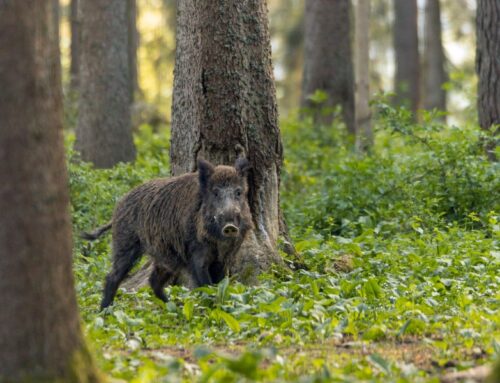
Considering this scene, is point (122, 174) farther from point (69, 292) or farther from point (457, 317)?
point (69, 292)

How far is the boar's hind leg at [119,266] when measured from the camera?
9039 millimetres

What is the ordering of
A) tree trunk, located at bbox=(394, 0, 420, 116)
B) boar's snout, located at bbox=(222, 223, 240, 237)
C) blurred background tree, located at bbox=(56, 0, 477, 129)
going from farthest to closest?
blurred background tree, located at bbox=(56, 0, 477, 129)
tree trunk, located at bbox=(394, 0, 420, 116)
boar's snout, located at bbox=(222, 223, 240, 237)

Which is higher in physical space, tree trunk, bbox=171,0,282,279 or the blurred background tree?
the blurred background tree

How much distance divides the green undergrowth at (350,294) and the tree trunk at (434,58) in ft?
54.9

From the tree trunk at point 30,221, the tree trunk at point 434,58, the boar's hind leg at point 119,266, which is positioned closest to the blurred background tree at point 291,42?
the tree trunk at point 434,58

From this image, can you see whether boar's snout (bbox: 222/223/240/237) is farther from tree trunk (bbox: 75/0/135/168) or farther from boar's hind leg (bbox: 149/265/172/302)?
tree trunk (bbox: 75/0/135/168)

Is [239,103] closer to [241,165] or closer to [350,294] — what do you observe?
[241,165]

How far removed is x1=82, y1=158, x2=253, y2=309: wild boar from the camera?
8.61 meters

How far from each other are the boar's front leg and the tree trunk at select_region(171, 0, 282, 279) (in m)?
0.58

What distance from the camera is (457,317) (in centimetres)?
709

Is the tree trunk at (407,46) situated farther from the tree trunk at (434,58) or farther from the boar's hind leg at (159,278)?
the boar's hind leg at (159,278)

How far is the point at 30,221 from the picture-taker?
485cm

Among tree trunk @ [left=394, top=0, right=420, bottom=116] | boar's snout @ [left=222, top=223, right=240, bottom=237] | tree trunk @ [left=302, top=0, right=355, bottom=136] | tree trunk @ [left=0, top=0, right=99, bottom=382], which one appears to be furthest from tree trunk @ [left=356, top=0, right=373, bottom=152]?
tree trunk @ [left=0, top=0, right=99, bottom=382]

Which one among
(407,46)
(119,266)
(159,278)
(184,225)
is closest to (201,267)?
(184,225)
